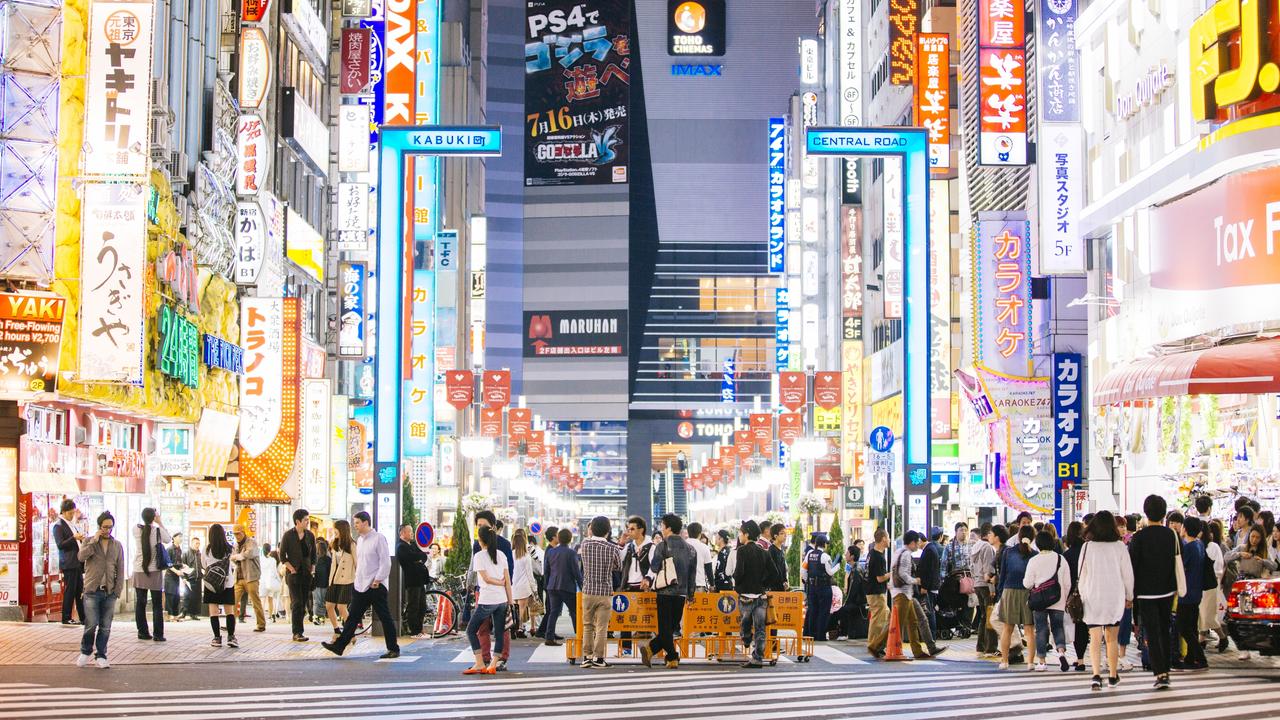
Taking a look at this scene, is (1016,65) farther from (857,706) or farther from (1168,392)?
(857,706)

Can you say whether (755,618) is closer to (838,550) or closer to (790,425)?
(838,550)

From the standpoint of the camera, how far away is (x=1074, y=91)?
3231cm

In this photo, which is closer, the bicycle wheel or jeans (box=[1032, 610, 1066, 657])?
jeans (box=[1032, 610, 1066, 657])

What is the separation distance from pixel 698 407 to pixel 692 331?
23.0 feet

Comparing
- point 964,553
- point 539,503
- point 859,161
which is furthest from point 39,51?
point 539,503

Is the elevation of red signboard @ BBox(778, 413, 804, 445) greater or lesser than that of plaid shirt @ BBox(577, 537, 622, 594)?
greater

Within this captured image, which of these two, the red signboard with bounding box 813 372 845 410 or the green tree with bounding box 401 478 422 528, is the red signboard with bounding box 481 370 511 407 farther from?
the green tree with bounding box 401 478 422 528

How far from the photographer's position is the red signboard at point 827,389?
197 ft

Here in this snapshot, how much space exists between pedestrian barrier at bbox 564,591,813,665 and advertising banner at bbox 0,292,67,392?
9634 mm

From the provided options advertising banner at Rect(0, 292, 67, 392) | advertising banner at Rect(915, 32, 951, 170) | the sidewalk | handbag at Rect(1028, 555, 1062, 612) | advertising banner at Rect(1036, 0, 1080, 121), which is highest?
advertising banner at Rect(915, 32, 951, 170)

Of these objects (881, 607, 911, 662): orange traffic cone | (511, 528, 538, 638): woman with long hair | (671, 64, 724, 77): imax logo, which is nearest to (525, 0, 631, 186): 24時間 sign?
(671, 64, 724, 77): imax logo

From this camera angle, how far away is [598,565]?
18.9 meters

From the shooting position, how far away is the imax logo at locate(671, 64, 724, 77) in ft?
406

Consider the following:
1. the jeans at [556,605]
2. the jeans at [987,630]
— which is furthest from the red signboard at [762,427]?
the jeans at [987,630]
